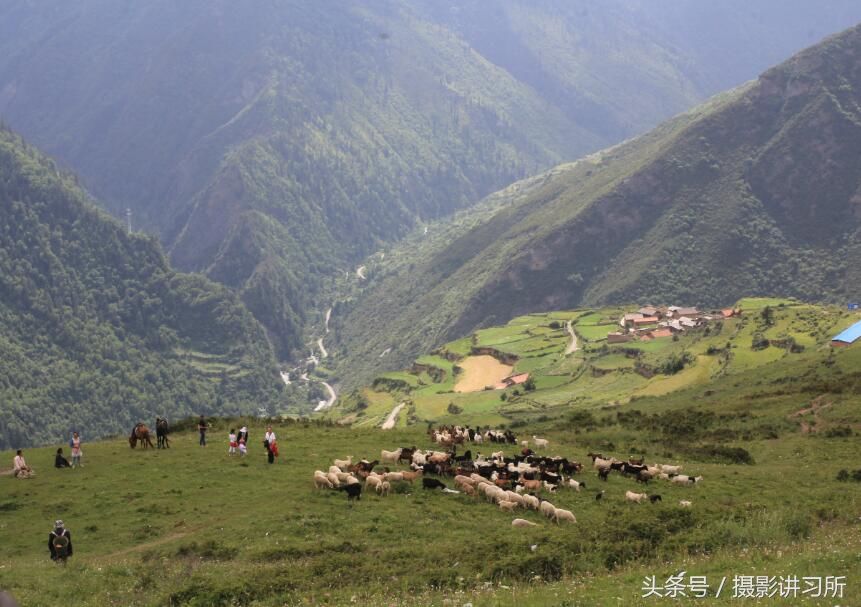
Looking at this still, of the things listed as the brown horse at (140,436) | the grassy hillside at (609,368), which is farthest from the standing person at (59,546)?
the grassy hillside at (609,368)

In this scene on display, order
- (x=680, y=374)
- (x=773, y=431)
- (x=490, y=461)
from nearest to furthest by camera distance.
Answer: (x=490, y=461), (x=773, y=431), (x=680, y=374)

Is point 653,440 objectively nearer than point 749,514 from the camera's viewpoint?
No

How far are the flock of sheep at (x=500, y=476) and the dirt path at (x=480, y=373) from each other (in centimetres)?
9270

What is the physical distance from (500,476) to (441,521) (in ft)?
22.5

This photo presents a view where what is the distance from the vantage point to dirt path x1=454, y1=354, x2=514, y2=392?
476 ft

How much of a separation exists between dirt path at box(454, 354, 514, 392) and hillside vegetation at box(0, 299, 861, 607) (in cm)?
6869

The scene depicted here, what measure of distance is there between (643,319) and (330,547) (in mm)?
134876

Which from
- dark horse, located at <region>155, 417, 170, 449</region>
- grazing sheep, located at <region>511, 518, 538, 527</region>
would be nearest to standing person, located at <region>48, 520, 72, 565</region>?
grazing sheep, located at <region>511, 518, 538, 527</region>

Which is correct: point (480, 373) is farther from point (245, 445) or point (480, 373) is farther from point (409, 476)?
point (409, 476)

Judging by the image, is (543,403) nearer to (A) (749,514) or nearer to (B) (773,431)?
(B) (773,431)

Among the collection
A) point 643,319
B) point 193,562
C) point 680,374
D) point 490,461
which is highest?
point 643,319

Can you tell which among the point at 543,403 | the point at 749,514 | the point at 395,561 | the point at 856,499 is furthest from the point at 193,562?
the point at 543,403

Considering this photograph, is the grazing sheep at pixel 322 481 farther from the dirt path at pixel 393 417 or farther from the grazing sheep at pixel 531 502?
the dirt path at pixel 393 417

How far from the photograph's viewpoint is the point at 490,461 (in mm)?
47250
